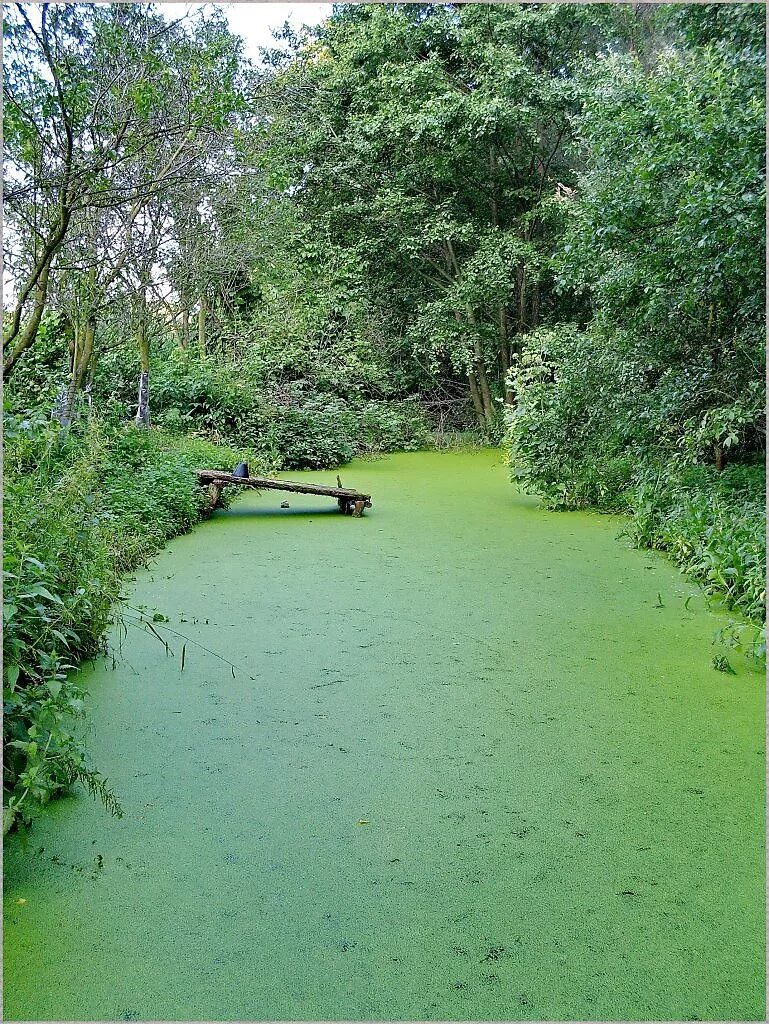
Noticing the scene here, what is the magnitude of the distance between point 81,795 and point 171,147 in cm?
511

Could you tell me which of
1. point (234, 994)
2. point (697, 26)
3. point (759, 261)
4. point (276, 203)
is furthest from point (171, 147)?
point (234, 994)

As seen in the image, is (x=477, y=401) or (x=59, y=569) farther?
(x=477, y=401)

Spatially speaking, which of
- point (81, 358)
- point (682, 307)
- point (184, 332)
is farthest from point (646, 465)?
point (184, 332)

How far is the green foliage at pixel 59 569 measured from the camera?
2.20m

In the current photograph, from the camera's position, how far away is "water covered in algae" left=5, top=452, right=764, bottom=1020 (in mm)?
1583

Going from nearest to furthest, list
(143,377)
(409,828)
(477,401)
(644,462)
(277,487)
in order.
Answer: (409,828), (644,462), (277,487), (143,377), (477,401)

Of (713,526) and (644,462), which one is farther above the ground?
(644,462)

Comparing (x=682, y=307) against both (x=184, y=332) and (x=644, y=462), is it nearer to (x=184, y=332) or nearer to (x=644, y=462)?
(x=644, y=462)

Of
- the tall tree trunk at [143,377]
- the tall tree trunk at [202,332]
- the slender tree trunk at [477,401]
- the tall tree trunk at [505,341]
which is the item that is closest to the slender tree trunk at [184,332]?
the tall tree trunk at [202,332]

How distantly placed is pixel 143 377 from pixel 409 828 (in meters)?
6.34

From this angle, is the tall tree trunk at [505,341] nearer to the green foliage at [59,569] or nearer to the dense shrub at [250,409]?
the dense shrub at [250,409]

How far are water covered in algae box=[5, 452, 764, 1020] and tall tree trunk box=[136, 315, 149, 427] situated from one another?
402 cm

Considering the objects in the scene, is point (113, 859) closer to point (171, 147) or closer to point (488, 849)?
point (488, 849)

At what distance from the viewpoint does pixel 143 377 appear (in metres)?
7.76
